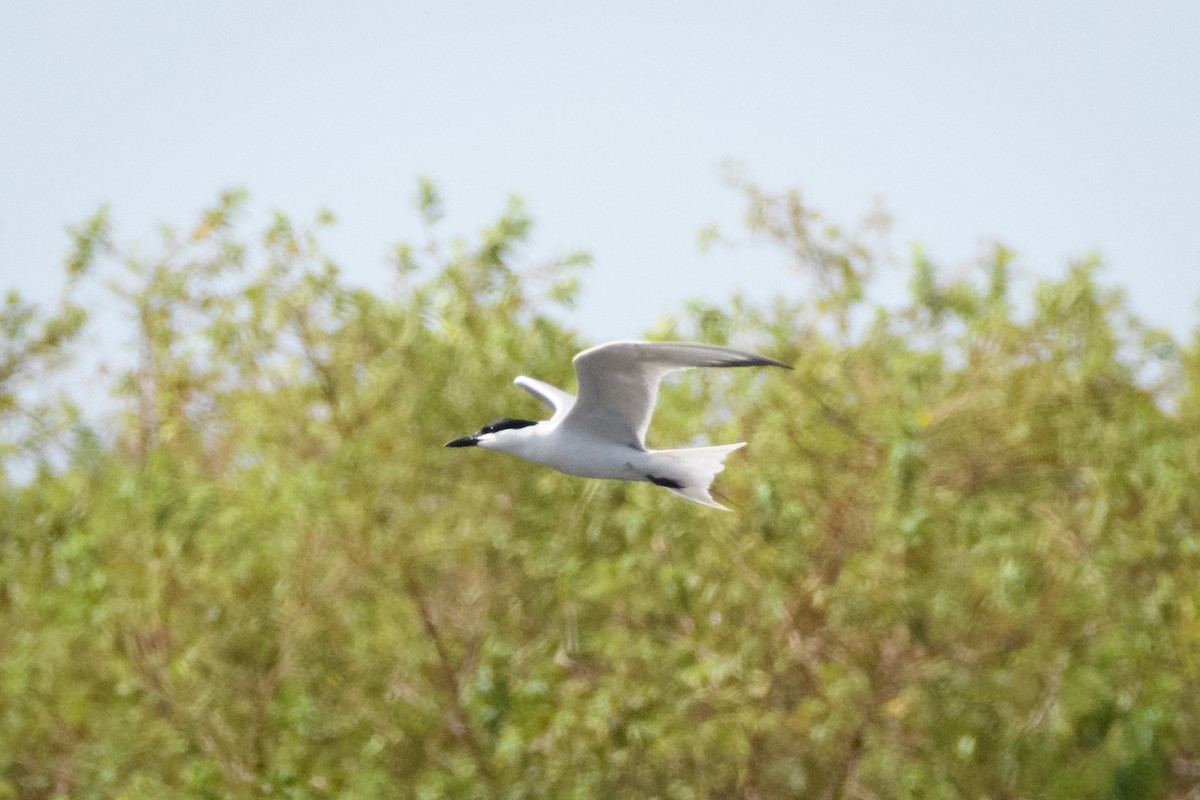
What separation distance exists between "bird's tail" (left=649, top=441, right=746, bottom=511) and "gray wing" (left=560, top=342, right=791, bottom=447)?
18cm

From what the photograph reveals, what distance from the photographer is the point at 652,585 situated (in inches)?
434

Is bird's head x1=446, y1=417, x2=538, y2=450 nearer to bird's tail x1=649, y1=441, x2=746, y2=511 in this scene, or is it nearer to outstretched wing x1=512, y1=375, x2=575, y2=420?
outstretched wing x1=512, y1=375, x2=575, y2=420

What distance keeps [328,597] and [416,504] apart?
2.76 feet

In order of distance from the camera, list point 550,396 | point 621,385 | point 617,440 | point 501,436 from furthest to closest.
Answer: point 550,396, point 501,436, point 617,440, point 621,385

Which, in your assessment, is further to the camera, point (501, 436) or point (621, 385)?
point (501, 436)

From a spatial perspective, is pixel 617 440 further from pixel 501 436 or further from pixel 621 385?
pixel 501 436

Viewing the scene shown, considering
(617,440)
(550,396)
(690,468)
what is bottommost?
(690,468)

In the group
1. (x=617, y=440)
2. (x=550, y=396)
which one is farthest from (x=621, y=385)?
(x=550, y=396)

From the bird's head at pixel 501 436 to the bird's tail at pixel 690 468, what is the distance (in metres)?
0.74

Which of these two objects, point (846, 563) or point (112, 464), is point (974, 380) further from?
point (112, 464)

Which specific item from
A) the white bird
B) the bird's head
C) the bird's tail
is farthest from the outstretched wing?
the bird's tail

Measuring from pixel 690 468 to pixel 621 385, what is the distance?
526mm

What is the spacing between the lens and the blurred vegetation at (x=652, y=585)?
1059cm

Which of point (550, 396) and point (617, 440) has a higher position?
point (550, 396)
